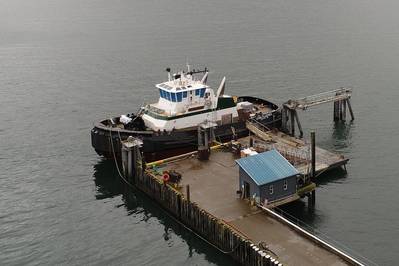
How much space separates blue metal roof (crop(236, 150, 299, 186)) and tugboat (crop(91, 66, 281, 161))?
10.9 m

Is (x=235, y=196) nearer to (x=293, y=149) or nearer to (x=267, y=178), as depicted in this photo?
(x=267, y=178)

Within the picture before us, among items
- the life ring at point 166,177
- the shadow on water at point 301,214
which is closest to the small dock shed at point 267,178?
the shadow on water at point 301,214

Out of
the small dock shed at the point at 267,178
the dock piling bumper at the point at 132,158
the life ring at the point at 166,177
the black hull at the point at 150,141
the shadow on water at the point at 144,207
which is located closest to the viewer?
the shadow on water at the point at 144,207

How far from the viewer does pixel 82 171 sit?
54938 millimetres

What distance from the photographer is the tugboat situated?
53406 millimetres

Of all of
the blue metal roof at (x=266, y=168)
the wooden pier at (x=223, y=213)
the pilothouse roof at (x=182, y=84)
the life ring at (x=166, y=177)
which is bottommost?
the wooden pier at (x=223, y=213)

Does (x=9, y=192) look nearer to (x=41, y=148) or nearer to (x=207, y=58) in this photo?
(x=41, y=148)

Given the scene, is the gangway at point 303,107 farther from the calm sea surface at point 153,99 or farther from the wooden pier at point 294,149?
the wooden pier at point 294,149

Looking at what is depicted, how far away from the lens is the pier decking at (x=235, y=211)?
33.7m

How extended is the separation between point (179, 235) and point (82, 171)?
16.9 metres

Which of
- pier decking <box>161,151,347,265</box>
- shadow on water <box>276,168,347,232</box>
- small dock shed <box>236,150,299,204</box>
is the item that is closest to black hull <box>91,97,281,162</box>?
pier decking <box>161,151,347,265</box>

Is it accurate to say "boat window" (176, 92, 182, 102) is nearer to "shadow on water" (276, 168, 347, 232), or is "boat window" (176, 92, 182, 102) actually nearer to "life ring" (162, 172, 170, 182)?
"life ring" (162, 172, 170, 182)

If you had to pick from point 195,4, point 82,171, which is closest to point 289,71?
point 82,171

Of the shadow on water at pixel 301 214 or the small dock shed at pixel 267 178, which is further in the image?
the shadow on water at pixel 301 214
